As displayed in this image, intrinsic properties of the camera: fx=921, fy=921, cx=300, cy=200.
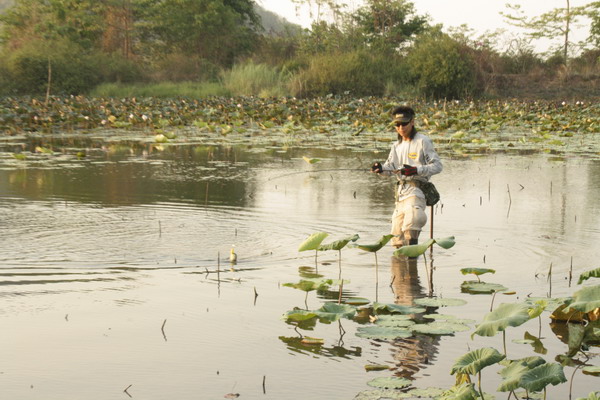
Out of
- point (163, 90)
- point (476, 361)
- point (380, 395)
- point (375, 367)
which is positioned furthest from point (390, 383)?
point (163, 90)

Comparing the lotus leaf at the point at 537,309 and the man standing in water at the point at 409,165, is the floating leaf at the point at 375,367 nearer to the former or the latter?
the lotus leaf at the point at 537,309

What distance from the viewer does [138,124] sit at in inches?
832

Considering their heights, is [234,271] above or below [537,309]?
below

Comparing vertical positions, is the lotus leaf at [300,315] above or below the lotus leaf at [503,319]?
below

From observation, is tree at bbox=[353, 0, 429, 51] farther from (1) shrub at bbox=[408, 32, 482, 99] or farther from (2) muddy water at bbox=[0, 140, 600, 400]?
(2) muddy water at bbox=[0, 140, 600, 400]

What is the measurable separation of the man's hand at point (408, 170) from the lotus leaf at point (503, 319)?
8.12 feet

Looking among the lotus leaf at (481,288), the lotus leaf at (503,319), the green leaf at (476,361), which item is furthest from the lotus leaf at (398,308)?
the green leaf at (476,361)

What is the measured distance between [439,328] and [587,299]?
0.78m

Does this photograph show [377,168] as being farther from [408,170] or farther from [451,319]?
[451,319]

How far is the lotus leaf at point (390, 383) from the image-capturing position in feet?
12.6

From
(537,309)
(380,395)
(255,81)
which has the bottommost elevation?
(380,395)

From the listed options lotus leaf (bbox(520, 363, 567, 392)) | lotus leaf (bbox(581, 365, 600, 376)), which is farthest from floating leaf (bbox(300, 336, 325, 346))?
lotus leaf (bbox(520, 363, 567, 392))

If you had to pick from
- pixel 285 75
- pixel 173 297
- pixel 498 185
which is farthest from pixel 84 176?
pixel 285 75

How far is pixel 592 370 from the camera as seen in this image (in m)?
4.05
